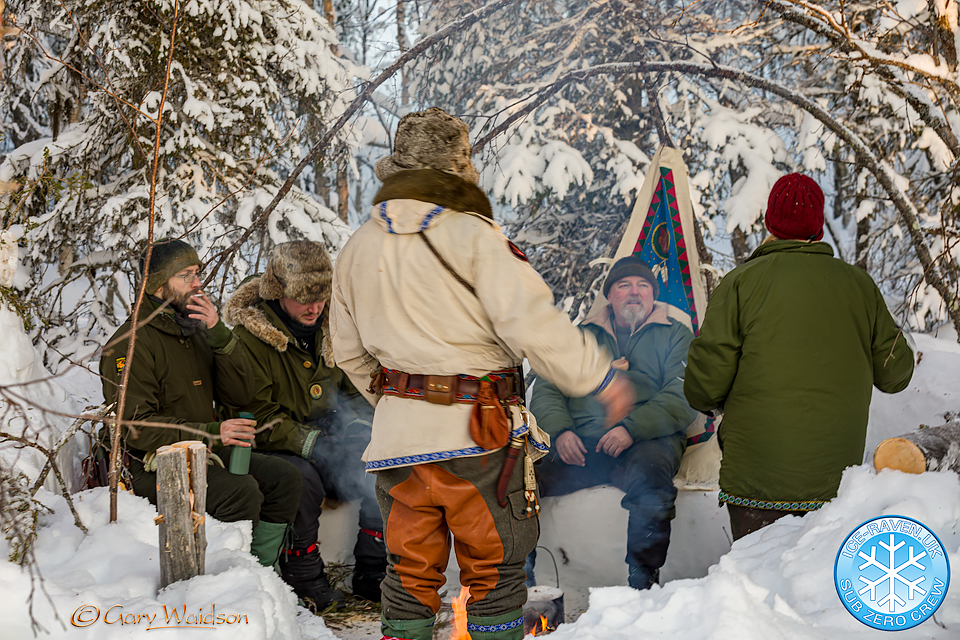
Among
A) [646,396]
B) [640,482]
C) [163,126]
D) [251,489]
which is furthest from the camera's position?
[163,126]

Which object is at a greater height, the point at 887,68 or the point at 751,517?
the point at 887,68

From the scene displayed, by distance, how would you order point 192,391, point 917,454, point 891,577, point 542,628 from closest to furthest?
point 891,577 → point 917,454 → point 542,628 → point 192,391

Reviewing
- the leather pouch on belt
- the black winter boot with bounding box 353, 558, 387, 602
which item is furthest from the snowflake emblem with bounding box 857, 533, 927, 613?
the black winter boot with bounding box 353, 558, 387, 602

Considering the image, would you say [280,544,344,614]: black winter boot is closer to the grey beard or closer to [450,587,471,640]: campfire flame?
[450,587,471,640]: campfire flame

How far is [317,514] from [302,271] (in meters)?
1.22

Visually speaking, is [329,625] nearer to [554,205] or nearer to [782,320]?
[782,320]

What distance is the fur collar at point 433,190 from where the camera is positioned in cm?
188

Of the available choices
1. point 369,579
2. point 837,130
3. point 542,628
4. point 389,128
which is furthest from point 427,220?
point 389,128

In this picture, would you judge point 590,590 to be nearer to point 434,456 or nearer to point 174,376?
point 434,456

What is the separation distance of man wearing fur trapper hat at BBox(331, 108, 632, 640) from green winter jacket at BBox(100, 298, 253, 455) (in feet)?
4.44

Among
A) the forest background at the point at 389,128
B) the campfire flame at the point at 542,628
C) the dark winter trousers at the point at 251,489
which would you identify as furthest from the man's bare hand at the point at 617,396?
the forest background at the point at 389,128

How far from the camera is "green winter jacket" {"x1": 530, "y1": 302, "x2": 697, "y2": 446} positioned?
11.0 feet

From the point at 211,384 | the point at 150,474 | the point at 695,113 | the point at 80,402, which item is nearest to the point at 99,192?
the point at 80,402

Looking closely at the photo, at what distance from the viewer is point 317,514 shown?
3.29 metres
